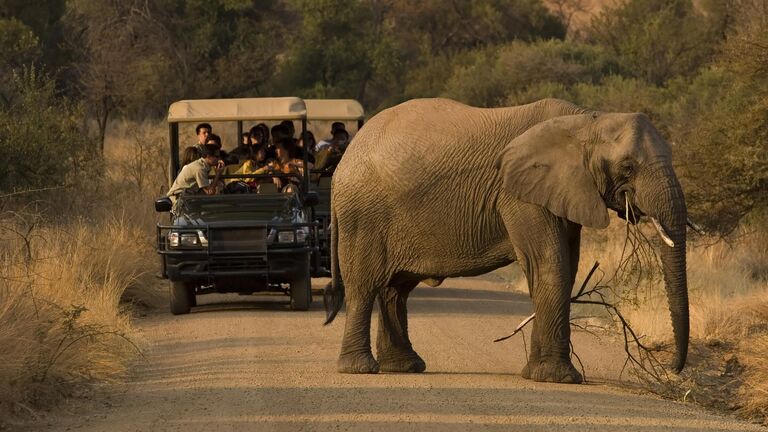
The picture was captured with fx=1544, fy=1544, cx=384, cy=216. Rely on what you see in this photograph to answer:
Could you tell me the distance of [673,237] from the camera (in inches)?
398

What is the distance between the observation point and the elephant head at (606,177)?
1016cm

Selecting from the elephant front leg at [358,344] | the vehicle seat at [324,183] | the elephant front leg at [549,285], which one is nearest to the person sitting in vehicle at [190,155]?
the vehicle seat at [324,183]

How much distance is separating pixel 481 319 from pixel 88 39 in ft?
88.4

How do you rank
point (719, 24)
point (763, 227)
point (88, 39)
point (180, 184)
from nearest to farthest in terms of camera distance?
point (180, 184)
point (763, 227)
point (88, 39)
point (719, 24)

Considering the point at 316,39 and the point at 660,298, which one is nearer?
the point at 660,298

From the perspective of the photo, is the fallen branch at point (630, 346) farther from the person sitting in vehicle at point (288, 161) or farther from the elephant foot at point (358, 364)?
the person sitting in vehicle at point (288, 161)

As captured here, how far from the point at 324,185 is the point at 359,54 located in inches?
1139

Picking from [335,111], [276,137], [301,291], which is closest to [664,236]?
[301,291]

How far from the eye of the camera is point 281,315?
1579 centimetres

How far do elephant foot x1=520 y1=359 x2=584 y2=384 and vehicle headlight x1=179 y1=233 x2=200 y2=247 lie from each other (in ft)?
17.9

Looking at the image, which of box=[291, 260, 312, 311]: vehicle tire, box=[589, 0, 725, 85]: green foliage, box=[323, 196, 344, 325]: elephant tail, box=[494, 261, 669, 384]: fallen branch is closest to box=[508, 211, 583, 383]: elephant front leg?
box=[494, 261, 669, 384]: fallen branch

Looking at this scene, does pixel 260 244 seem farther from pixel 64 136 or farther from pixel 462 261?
pixel 64 136

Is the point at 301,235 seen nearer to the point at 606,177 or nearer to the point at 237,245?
the point at 237,245

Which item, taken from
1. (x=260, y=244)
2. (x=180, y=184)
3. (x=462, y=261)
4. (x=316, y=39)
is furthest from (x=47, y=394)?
(x=316, y=39)
